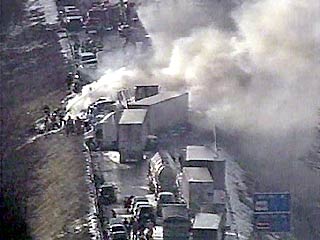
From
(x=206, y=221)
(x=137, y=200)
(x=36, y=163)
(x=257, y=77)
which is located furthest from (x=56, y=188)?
(x=257, y=77)

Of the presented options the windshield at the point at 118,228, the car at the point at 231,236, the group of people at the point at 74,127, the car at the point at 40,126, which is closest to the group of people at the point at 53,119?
the car at the point at 40,126

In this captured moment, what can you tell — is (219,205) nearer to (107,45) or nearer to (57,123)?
(57,123)

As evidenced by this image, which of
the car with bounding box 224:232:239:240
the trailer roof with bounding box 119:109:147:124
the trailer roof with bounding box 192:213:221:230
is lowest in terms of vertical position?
the car with bounding box 224:232:239:240

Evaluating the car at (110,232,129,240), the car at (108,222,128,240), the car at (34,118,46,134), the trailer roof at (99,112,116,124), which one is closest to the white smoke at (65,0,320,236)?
the car at (34,118,46,134)

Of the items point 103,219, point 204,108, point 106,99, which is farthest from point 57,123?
point 103,219

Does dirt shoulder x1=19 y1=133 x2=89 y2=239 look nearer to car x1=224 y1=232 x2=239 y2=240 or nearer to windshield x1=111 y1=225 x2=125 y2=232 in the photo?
windshield x1=111 y1=225 x2=125 y2=232

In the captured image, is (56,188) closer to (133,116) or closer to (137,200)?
(137,200)

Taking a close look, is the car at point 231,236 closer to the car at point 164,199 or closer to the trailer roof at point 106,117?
the car at point 164,199
